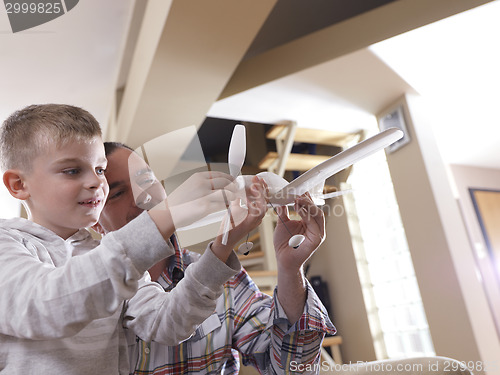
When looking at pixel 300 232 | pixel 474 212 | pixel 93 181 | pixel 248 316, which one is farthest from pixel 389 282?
pixel 93 181

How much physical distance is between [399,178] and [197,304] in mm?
1902

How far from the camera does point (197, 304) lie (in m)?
0.48

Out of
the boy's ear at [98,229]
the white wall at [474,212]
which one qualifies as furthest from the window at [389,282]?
the white wall at [474,212]

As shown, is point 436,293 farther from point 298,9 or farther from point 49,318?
point 49,318

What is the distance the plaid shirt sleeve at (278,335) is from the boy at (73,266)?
0.20 m

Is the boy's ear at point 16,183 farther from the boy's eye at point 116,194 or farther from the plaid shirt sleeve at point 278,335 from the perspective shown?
the plaid shirt sleeve at point 278,335

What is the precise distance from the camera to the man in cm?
59

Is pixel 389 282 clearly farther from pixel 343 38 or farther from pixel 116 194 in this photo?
pixel 116 194

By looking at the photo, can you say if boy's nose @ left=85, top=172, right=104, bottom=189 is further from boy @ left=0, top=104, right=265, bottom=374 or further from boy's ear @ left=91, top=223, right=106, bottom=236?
boy's ear @ left=91, top=223, right=106, bottom=236

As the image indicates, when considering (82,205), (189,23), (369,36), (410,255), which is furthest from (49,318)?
(410,255)

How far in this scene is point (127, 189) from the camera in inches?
22.8

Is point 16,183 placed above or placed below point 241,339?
above

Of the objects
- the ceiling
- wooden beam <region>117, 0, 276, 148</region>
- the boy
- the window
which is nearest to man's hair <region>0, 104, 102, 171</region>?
the boy

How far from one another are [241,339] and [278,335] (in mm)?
92
